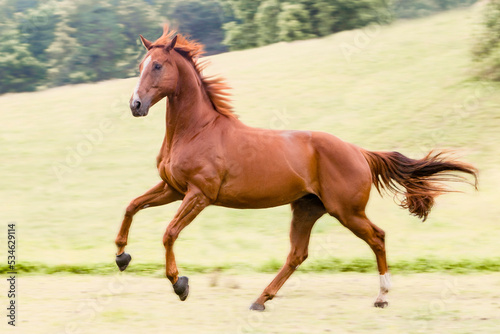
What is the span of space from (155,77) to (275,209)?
6504 millimetres

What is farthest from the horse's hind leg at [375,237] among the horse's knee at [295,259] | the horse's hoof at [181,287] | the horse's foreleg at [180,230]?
the horse's hoof at [181,287]

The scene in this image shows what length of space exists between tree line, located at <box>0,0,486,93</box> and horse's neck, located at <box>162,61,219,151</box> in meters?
23.2

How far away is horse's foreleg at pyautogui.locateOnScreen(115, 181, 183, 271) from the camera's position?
19.3 ft

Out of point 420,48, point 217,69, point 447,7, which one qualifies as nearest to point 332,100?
point 217,69

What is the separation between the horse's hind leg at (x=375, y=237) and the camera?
20.1 feet

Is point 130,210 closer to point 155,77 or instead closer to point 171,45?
point 155,77

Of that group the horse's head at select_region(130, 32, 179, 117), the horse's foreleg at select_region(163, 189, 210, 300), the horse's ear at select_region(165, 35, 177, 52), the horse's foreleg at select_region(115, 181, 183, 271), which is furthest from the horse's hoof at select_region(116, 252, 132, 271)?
the horse's ear at select_region(165, 35, 177, 52)

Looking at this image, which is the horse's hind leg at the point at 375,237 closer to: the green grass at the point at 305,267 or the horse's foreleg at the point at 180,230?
the horse's foreleg at the point at 180,230

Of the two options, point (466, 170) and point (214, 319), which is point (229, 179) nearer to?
point (214, 319)

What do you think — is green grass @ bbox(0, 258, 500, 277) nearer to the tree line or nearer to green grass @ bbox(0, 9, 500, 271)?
green grass @ bbox(0, 9, 500, 271)

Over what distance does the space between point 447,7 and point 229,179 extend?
2789cm

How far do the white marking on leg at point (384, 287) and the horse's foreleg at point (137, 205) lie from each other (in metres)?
1.96

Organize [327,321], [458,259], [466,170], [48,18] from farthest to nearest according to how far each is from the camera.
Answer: [48,18]
[458,259]
[466,170]
[327,321]

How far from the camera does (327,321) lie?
560 cm
